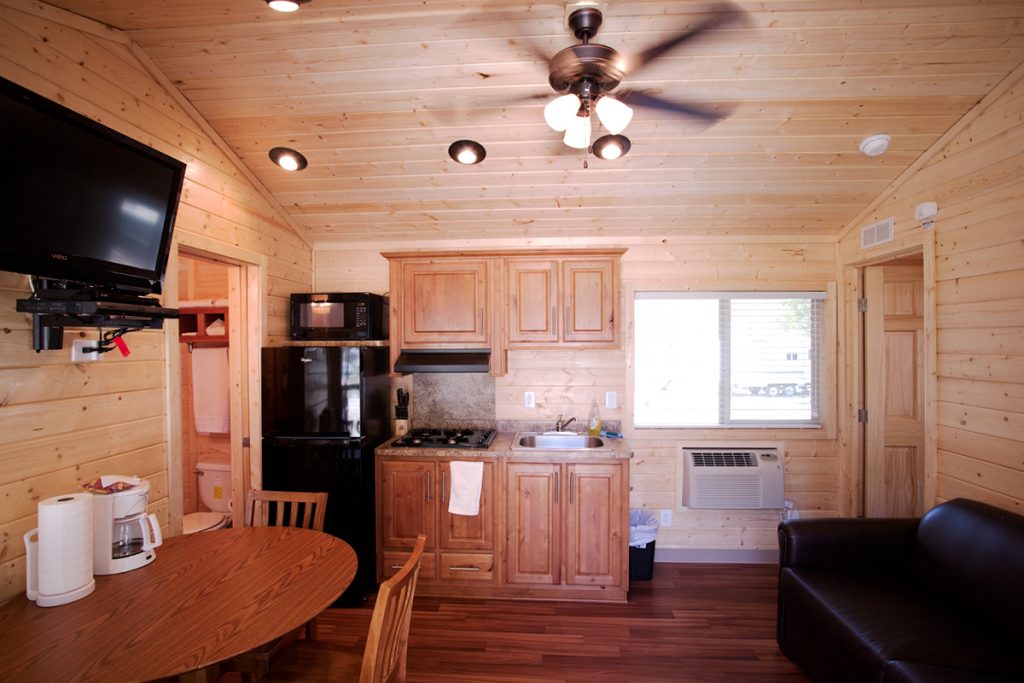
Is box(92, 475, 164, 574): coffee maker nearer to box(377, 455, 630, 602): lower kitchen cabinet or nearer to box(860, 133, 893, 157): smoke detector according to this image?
box(377, 455, 630, 602): lower kitchen cabinet

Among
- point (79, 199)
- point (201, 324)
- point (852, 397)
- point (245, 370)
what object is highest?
point (79, 199)

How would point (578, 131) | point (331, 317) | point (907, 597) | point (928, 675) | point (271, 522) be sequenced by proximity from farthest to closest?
point (331, 317) < point (271, 522) < point (907, 597) < point (578, 131) < point (928, 675)

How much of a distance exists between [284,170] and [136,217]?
4.17 feet

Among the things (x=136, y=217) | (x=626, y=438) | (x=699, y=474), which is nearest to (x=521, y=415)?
(x=626, y=438)

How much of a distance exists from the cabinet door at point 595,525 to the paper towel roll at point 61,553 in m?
2.28

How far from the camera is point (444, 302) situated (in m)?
3.22

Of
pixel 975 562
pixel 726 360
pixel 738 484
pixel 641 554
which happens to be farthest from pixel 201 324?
pixel 975 562

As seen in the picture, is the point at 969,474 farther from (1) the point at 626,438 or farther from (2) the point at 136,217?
(2) the point at 136,217

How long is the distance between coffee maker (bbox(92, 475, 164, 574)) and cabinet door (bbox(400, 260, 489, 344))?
1.81 meters

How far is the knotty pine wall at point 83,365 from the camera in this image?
154cm

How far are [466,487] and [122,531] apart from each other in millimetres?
1719

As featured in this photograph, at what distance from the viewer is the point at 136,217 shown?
172 centimetres

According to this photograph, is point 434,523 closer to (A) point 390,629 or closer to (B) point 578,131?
(A) point 390,629

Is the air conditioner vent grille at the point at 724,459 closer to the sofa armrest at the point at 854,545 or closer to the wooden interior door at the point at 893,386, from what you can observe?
the wooden interior door at the point at 893,386
